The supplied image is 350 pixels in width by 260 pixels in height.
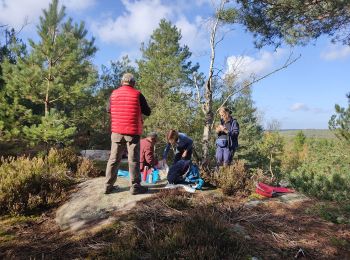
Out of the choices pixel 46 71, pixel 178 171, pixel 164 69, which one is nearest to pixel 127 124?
pixel 178 171

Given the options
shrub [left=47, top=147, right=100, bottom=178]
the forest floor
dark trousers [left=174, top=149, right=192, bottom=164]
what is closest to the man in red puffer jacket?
the forest floor

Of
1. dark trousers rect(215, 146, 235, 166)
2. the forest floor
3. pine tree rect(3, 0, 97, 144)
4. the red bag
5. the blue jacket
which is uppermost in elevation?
pine tree rect(3, 0, 97, 144)

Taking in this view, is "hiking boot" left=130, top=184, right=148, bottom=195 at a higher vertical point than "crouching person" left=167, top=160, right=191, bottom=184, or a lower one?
lower

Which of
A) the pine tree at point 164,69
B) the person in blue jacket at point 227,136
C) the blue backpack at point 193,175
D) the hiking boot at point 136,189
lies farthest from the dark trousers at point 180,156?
the pine tree at point 164,69

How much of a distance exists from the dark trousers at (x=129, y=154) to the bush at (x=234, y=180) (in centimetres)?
156

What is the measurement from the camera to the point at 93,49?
1814 cm

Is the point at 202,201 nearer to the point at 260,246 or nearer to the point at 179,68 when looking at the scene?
the point at 260,246

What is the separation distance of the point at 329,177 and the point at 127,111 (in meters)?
6.93

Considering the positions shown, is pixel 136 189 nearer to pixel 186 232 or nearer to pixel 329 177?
pixel 186 232

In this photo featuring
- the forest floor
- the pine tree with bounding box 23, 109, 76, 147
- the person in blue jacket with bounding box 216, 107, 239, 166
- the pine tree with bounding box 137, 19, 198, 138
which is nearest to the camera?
the forest floor

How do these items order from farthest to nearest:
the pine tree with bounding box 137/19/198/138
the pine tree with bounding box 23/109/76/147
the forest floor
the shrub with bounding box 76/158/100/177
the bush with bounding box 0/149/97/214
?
the pine tree with bounding box 137/19/198/138 → the pine tree with bounding box 23/109/76/147 → the shrub with bounding box 76/158/100/177 → the bush with bounding box 0/149/97/214 → the forest floor

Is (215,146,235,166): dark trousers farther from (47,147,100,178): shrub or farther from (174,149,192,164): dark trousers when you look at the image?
(47,147,100,178): shrub

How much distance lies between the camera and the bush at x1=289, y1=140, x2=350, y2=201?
7.69 meters

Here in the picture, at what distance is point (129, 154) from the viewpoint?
17.7 ft
